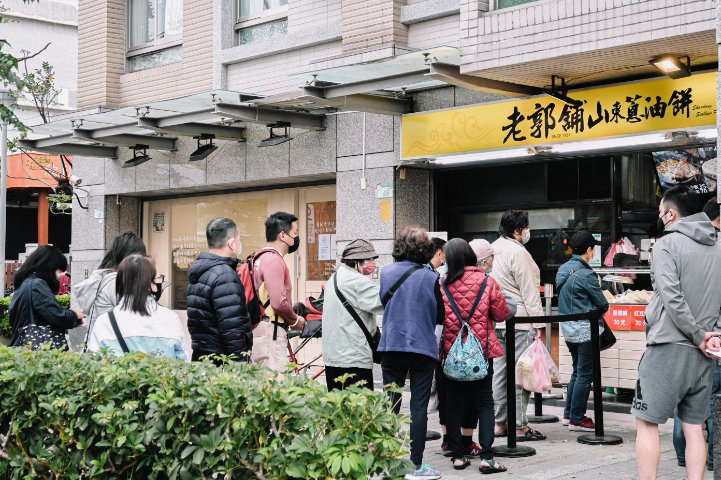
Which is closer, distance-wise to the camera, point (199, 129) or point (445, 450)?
point (445, 450)

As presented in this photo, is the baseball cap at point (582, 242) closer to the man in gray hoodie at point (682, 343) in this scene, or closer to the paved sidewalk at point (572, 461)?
the paved sidewalk at point (572, 461)

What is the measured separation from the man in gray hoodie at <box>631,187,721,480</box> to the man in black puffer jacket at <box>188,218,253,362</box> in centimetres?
267

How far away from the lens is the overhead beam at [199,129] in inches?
550

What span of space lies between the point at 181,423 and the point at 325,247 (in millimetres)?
9960

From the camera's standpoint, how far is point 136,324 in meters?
6.09

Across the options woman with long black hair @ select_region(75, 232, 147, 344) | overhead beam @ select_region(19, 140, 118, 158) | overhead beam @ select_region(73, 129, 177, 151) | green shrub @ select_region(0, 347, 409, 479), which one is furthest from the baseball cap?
overhead beam @ select_region(19, 140, 118, 158)

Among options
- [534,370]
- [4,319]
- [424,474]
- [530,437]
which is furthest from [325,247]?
[424,474]

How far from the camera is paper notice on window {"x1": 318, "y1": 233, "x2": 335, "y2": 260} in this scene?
14484 mm

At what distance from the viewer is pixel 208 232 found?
7.05m

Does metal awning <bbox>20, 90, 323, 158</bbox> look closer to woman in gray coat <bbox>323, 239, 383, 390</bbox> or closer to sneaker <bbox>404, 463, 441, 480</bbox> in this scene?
woman in gray coat <bbox>323, 239, 383, 390</bbox>

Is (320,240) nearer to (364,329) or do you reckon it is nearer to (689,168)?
(689,168)

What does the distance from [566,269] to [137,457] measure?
17.3ft

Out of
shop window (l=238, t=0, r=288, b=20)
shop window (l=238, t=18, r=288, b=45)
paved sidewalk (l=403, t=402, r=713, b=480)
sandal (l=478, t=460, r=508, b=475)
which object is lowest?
paved sidewalk (l=403, t=402, r=713, b=480)

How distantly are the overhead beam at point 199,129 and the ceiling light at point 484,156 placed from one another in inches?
152
